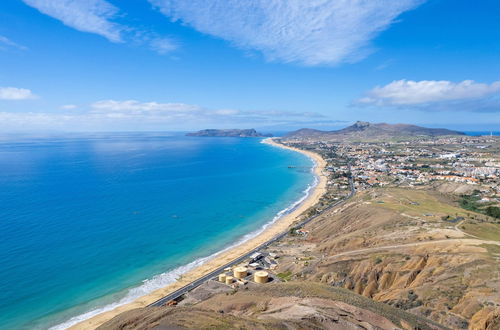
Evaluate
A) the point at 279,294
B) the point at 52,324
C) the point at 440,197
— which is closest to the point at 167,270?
the point at 52,324

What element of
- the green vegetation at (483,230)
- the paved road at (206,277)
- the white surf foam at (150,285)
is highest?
the green vegetation at (483,230)

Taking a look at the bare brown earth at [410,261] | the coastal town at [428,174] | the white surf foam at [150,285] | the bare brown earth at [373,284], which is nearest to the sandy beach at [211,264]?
the white surf foam at [150,285]

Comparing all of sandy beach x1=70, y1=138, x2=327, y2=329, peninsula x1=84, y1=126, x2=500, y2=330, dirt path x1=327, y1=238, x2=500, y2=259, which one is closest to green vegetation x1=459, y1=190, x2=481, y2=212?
peninsula x1=84, y1=126, x2=500, y2=330

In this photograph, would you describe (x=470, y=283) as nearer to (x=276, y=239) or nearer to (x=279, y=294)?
(x=279, y=294)

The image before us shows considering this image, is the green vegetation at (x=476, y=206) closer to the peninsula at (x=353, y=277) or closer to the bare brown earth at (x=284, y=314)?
the peninsula at (x=353, y=277)

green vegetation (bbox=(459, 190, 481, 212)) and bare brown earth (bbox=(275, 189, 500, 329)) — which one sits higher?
bare brown earth (bbox=(275, 189, 500, 329))

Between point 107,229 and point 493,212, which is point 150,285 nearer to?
point 107,229

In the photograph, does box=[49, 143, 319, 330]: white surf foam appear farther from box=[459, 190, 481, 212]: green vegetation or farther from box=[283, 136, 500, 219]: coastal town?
box=[459, 190, 481, 212]: green vegetation
